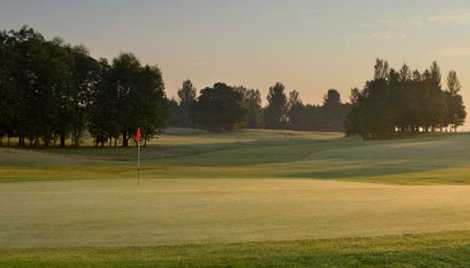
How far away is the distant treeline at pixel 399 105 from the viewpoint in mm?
123500

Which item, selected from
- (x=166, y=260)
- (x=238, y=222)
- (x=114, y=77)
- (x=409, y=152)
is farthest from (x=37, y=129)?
(x=166, y=260)

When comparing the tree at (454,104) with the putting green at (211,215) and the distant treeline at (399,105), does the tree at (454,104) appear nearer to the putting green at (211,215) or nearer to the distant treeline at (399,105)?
the distant treeline at (399,105)

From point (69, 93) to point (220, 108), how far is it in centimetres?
9108

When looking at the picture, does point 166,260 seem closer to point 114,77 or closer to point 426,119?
point 114,77

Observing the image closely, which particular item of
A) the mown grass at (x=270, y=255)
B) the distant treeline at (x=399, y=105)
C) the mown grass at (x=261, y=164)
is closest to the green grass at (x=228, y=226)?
the mown grass at (x=270, y=255)

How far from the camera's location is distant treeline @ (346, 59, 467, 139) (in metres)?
124

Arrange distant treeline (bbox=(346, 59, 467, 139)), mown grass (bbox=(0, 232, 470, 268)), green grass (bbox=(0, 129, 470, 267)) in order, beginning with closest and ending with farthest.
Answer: mown grass (bbox=(0, 232, 470, 268)), green grass (bbox=(0, 129, 470, 267)), distant treeline (bbox=(346, 59, 467, 139))

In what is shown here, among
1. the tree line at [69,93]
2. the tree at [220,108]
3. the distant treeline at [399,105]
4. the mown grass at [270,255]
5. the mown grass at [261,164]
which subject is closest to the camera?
the mown grass at [270,255]

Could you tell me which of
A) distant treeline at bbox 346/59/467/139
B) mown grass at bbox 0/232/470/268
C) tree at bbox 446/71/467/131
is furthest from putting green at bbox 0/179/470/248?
tree at bbox 446/71/467/131

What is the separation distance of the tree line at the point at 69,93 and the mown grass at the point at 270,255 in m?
70.9

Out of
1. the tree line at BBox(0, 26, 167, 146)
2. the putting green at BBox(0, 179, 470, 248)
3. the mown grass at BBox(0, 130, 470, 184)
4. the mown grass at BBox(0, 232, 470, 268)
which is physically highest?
the tree line at BBox(0, 26, 167, 146)

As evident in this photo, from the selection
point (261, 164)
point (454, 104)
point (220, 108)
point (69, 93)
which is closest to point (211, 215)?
point (261, 164)

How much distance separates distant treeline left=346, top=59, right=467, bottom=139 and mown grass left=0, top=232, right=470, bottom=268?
368 ft

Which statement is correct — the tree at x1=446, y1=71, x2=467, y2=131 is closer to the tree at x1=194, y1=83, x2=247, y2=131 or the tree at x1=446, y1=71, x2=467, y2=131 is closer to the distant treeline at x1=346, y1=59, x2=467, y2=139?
the distant treeline at x1=346, y1=59, x2=467, y2=139
